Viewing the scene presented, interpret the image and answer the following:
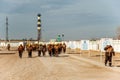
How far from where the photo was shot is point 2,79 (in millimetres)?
21125

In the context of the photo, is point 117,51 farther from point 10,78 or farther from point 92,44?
point 10,78

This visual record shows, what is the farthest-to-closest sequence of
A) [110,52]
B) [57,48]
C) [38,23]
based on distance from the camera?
[38,23]
[57,48]
[110,52]

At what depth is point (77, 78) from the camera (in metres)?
21.6

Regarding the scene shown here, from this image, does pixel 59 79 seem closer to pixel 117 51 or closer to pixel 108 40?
pixel 108 40

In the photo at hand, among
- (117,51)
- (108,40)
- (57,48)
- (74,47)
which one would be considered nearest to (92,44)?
(74,47)

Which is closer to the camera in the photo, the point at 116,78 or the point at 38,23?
the point at 116,78

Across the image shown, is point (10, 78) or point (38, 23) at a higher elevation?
point (38, 23)

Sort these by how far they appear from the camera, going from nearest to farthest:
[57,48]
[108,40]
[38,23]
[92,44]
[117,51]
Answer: [108,40], [57,48], [117,51], [92,44], [38,23]

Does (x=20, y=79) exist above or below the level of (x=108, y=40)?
below

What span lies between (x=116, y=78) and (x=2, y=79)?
19.5 ft

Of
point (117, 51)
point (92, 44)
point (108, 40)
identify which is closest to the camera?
point (108, 40)

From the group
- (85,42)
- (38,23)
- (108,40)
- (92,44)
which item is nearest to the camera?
(108,40)

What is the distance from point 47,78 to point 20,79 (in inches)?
57.4

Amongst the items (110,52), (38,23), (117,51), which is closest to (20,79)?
(110,52)
